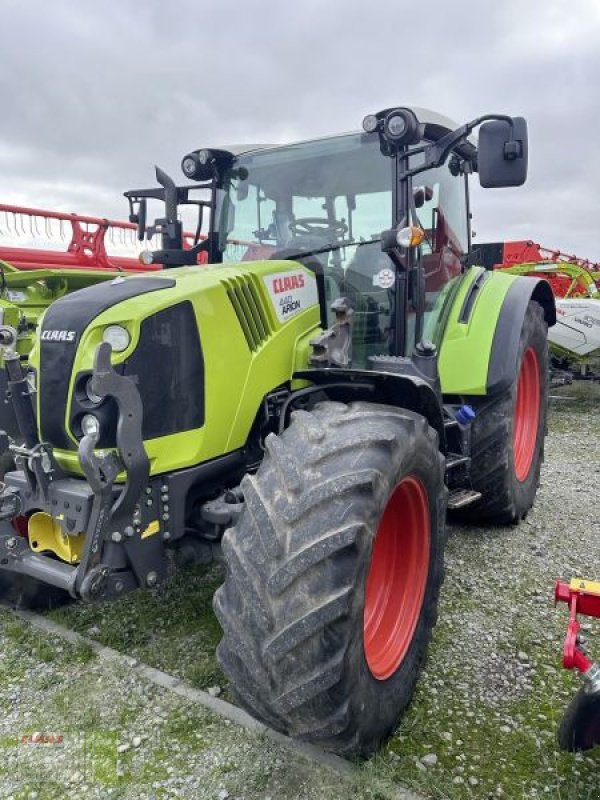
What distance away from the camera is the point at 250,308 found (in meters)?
2.83

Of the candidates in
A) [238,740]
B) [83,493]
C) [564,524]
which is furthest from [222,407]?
[564,524]

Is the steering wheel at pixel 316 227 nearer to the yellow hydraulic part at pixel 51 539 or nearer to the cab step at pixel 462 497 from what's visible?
the cab step at pixel 462 497

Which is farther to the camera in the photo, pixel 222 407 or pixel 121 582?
pixel 222 407

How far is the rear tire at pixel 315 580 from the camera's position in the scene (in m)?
1.89

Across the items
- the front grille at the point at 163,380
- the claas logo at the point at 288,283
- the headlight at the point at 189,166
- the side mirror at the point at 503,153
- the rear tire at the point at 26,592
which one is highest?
the headlight at the point at 189,166

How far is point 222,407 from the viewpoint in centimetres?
264

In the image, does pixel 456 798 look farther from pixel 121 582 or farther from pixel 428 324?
pixel 428 324

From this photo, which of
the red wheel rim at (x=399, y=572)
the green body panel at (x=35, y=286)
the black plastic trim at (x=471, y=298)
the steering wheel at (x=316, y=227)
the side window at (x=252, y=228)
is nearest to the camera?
the red wheel rim at (x=399, y=572)

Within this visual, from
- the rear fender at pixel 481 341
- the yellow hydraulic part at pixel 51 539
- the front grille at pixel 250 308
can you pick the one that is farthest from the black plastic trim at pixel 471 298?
the yellow hydraulic part at pixel 51 539

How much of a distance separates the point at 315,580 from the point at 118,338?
114cm

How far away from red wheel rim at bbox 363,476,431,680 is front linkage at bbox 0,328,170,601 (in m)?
0.85

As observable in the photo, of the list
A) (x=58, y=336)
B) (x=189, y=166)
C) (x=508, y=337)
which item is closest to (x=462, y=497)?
(x=508, y=337)

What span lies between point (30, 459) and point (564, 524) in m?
3.51

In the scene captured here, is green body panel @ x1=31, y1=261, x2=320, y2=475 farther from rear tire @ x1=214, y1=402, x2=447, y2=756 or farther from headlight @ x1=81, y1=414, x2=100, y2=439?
rear tire @ x1=214, y1=402, x2=447, y2=756
